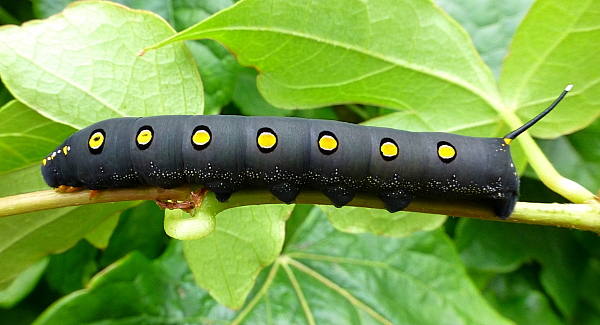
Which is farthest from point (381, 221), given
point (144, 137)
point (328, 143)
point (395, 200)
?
point (144, 137)

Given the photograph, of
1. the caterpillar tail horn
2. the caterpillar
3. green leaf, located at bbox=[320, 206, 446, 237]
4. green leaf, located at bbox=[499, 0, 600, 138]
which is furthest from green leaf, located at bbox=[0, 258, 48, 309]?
green leaf, located at bbox=[499, 0, 600, 138]

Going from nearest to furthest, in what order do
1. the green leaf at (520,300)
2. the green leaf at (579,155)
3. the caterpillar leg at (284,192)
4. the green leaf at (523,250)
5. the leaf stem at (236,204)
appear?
the leaf stem at (236,204) < the caterpillar leg at (284,192) < the green leaf at (579,155) < the green leaf at (523,250) < the green leaf at (520,300)

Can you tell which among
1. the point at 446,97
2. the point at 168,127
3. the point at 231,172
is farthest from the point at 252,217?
the point at 446,97

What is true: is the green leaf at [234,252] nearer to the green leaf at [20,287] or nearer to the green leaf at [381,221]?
the green leaf at [381,221]

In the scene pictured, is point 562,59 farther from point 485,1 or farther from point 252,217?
point 252,217

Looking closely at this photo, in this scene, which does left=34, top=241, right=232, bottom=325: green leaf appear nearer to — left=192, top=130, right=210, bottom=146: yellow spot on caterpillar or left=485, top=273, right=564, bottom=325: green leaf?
left=192, top=130, right=210, bottom=146: yellow spot on caterpillar

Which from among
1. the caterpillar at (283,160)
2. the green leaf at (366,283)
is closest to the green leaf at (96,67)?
the caterpillar at (283,160)
